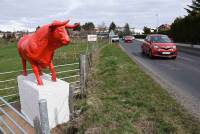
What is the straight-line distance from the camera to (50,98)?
6840mm

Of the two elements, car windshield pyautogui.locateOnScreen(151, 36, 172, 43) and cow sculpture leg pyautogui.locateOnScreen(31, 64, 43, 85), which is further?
car windshield pyautogui.locateOnScreen(151, 36, 172, 43)

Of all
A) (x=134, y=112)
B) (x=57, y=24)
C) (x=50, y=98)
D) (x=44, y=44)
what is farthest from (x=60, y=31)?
(x=134, y=112)

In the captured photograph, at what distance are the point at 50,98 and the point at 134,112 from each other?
2.02m

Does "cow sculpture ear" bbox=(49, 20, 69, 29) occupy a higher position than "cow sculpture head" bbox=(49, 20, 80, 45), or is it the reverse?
"cow sculpture ear" bbox=(49, 20, 69, 29)

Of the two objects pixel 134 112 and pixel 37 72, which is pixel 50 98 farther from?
pixel 134 112

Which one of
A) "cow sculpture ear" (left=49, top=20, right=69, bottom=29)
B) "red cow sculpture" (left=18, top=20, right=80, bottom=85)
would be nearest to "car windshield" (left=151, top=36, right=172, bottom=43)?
"red cow sculpture" (left=18, top=20, right=80, bottom=85)

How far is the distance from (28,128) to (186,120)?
3.77 meters


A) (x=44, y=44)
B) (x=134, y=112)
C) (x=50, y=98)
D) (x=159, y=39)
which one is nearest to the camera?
(x=134, y=112)

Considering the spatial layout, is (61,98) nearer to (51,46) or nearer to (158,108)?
(51,46)

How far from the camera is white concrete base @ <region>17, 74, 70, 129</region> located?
267 inches

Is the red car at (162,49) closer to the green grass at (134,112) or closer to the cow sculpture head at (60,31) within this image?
the green grass at (134,112)

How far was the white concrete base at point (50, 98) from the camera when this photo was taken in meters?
6.79

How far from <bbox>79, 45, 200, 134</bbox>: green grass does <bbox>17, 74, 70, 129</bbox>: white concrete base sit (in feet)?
2.15

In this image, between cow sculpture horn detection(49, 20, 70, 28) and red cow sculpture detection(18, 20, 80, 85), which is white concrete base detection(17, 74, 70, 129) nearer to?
red cow sculpture detection(18, 20, 80, 85)
